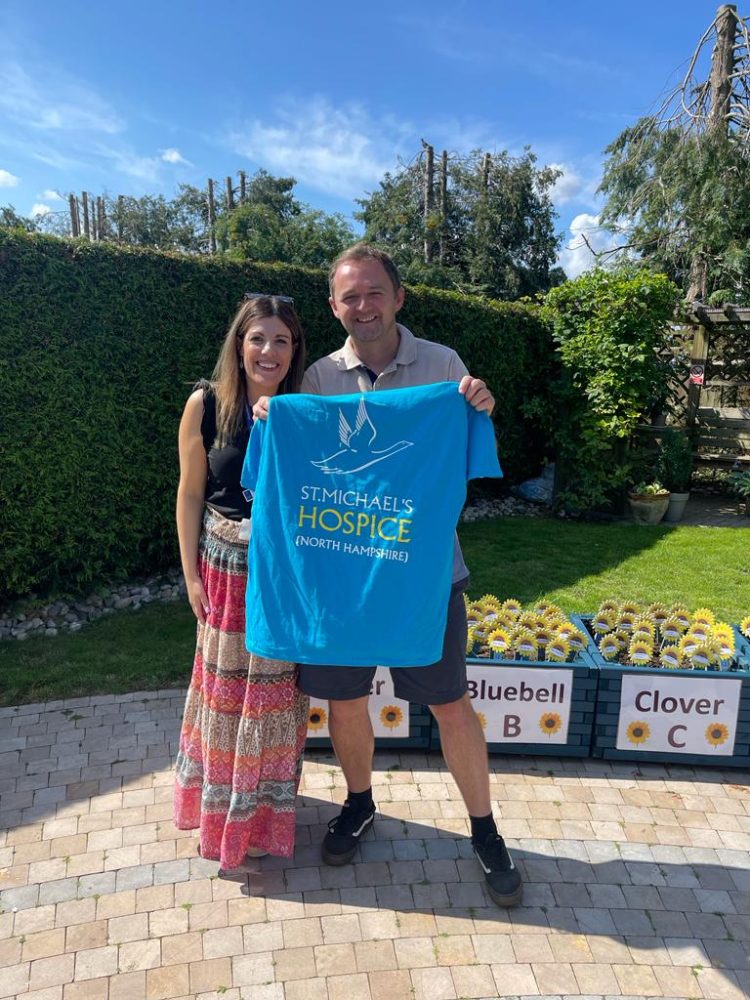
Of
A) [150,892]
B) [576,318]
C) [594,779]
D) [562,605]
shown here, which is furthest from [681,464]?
[150,892]

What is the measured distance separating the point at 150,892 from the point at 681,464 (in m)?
7.78

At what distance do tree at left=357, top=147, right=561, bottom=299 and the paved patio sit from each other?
22302 millimetres

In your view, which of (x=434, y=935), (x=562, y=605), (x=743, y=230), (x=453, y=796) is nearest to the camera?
(x=434, y=935)

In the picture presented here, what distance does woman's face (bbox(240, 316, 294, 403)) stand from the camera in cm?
210

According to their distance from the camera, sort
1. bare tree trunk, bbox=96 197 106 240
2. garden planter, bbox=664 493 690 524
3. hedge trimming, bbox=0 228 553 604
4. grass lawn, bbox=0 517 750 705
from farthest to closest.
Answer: bare tree trunk, bbox=96 197 106 240 < garden planter, bbox=664 493 690 524 < hedge trimming, bbox=0 228 553 604 < grass lawn, bbox=0 517 750 705

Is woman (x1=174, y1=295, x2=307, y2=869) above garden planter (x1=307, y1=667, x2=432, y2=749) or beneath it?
above

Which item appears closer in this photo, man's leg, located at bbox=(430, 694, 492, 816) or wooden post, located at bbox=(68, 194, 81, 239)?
man's leg, located at bbox=(430, 694, 492, 816)

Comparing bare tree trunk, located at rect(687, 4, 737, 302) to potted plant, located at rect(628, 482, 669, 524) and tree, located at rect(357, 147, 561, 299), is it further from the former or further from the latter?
tree, located at rect(357, 147, 561, 299)

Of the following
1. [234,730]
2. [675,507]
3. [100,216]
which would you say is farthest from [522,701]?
[100,216]

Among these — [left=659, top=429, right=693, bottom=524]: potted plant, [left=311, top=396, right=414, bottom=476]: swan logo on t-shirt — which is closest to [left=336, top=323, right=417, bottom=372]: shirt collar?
[left=311, top=396, right=414, bottom=476]: swan logo on t-shirt

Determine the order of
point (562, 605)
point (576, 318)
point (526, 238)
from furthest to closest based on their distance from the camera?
point (526, 238)
point (576, 318)
point (562, 605)

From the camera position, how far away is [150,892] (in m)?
2.25

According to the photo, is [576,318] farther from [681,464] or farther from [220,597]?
[220,597]

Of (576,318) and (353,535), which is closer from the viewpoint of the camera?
(353,535)
